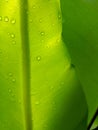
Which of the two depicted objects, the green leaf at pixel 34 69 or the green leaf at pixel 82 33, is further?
the green leaf at pixel 82 33

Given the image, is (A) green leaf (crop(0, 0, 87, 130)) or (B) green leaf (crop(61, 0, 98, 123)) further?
(B) green leaf (crop(61, 0, 98, 123))

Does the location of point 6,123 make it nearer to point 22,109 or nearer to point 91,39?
point 22,109

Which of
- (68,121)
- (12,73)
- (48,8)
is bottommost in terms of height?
(68,121)

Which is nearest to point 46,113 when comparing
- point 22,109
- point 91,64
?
point 22,109
